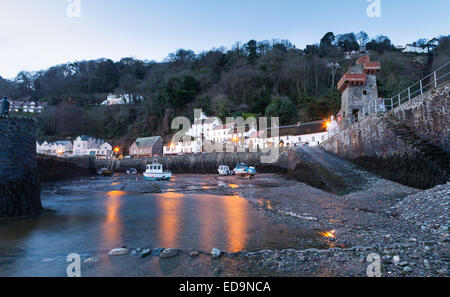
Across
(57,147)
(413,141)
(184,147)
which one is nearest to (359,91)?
(413,141)

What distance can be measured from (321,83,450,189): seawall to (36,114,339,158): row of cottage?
2274 cm

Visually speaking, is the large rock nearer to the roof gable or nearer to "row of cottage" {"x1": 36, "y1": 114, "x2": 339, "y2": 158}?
"row of cottage" {"x1": 36, "y1": 114, "x2": 339, "y2": 158}

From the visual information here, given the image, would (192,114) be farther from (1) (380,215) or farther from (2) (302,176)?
(1) (380,215)

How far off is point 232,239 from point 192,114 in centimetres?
6554

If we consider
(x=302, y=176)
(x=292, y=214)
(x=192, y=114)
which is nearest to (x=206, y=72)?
(x=192, y=114)

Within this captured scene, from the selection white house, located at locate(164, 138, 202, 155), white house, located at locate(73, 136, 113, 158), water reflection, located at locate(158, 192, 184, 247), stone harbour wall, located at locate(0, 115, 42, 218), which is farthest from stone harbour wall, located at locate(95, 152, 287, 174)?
stone harbour wall, located at locate(0, 115, 42, 218)

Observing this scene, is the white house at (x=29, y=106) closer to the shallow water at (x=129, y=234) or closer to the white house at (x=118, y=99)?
the white house at (x=118, y=99)

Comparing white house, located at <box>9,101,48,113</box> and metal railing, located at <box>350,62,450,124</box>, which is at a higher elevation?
white house, located at <box>9,101,48,113</box>

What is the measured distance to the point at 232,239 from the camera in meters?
6.88

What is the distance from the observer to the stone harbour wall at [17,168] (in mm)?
9891

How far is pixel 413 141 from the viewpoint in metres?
12.0

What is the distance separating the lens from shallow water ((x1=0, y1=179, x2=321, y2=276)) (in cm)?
602

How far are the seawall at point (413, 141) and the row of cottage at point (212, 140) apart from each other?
74.6 ft

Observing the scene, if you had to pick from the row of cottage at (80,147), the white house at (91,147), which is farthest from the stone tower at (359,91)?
the white house at (91,147)
